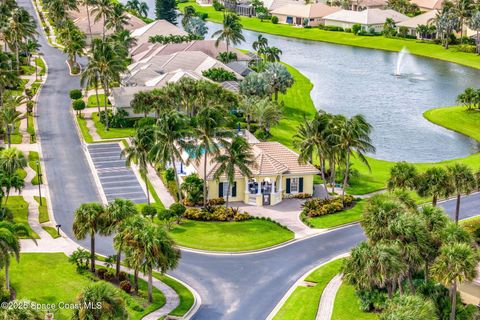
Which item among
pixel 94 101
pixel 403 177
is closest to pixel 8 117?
pixel 94 101

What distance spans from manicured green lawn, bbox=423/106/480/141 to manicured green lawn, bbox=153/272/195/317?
65.0 metres

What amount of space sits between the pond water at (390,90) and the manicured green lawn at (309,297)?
39524 mm

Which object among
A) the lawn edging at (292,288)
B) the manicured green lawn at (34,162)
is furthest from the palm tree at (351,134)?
the manicured green lawn at (34,162)

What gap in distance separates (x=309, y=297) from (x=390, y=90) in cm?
9066

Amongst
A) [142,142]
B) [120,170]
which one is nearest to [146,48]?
[120,170]

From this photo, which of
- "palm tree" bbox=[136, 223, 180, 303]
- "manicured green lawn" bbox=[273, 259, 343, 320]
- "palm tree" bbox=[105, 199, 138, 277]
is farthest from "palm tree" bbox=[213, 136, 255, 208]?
"palm tree" bbox=[136, 223, 180, 303]

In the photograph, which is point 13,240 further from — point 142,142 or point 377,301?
point 377,301

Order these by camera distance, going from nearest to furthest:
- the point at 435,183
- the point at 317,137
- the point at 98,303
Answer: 1. the point at 98,303
2. the point at 435,183
3. the point at 317,137

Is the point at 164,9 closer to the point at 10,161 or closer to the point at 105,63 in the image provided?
the point at 105,63

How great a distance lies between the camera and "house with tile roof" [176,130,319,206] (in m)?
83.2

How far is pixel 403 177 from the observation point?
73.2 metres

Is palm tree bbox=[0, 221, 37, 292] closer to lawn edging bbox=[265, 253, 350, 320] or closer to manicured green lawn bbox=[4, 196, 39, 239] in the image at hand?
manicured green lawn bbox=[4, 196, 39, 239]

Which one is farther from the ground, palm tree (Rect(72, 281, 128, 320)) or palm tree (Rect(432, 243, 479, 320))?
palm tree (Rect(432, 243, 479, 320))

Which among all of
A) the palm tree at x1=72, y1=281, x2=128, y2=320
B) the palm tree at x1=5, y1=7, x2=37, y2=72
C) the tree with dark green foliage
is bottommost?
the palm tree at x1=72, y1=281, x2=128, y2=320
